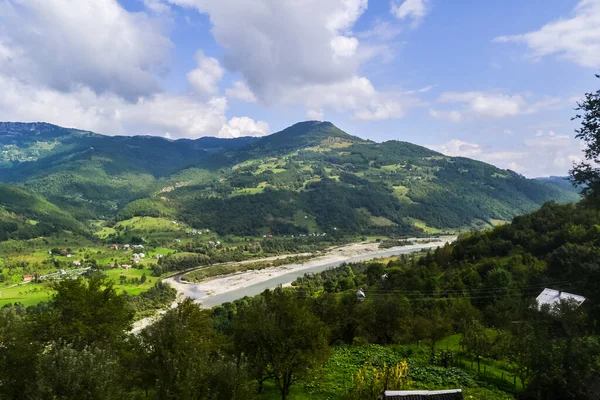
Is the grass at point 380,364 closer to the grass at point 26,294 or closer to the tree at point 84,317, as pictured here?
the tree at point 84,317

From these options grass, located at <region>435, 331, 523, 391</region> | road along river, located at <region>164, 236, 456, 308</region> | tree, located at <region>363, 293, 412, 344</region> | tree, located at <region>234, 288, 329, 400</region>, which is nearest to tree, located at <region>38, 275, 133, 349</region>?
tree, located at <region>234, 288, 329, 400</region>

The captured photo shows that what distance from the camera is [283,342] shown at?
21.4 meters

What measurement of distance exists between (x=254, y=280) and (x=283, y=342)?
9941 cm

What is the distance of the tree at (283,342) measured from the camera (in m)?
21.4

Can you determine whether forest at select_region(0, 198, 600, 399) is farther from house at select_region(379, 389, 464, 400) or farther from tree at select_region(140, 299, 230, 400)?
house at select_region(379, 389, 464, 400)

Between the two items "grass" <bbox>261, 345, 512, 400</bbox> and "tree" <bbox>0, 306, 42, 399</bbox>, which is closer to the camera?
"tree" <bbox>0, 306, 42, 399</bbox>

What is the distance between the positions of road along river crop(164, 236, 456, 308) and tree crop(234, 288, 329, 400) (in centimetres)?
7207

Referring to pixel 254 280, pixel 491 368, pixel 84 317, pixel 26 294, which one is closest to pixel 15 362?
pixel 84 317

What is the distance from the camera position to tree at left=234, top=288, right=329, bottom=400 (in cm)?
2144

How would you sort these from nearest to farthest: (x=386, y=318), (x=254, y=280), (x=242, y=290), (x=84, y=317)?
(x=84, y=317) < (x=386, y=318) < (x=242, y=290) < (x=254, y=280)

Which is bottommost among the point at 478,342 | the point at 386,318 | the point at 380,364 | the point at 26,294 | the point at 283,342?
the point at 26,294

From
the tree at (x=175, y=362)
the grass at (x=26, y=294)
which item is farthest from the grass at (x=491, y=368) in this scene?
the grass at (x=26, y=294)

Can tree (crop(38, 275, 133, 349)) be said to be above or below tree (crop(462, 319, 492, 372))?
above

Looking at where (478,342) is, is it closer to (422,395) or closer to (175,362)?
(422,395)
